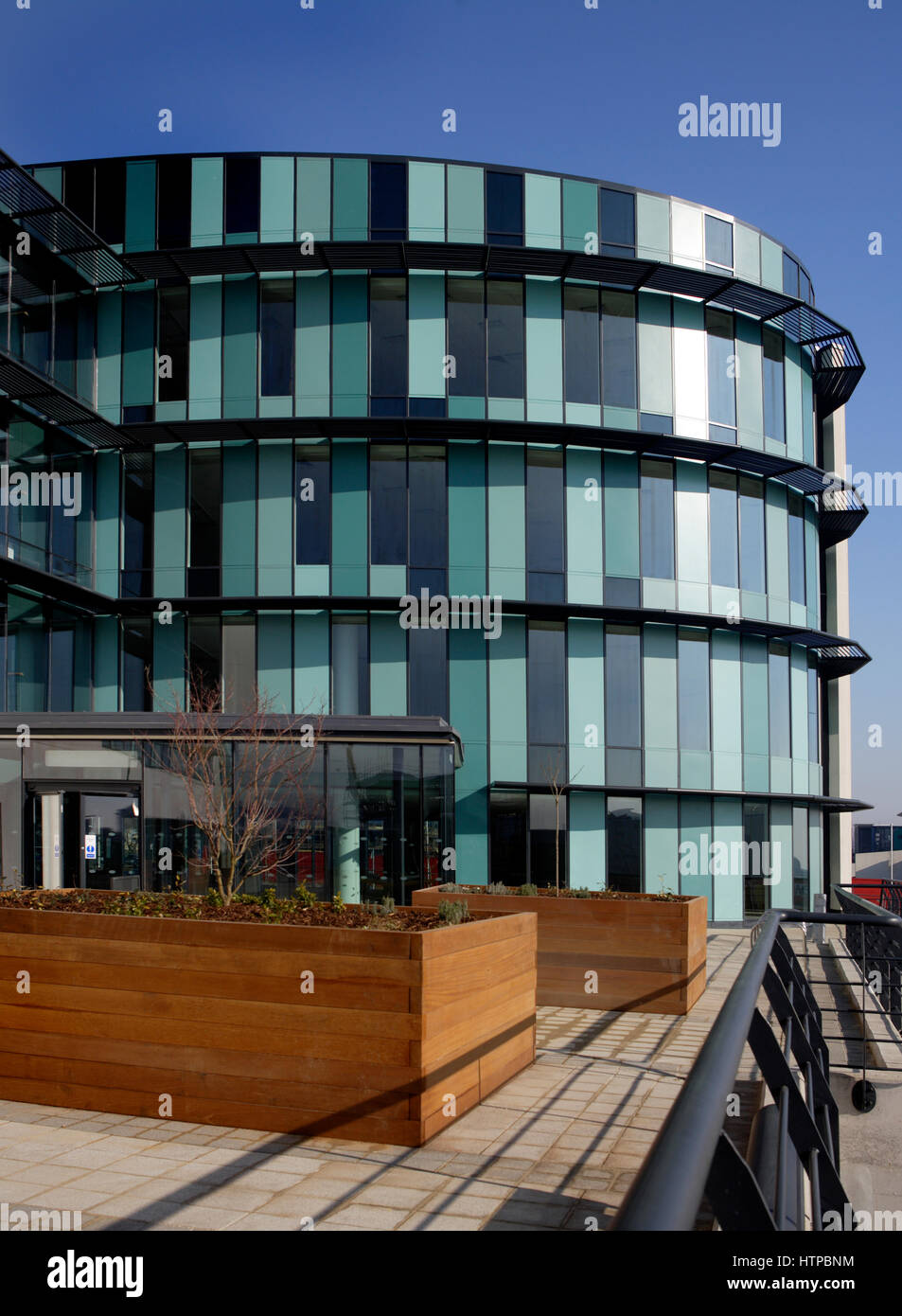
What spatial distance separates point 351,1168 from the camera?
644cm

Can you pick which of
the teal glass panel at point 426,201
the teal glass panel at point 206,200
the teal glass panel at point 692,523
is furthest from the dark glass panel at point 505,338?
the teal glass panel at point 206,200

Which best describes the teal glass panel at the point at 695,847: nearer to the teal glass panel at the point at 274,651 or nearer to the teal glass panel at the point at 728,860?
the teal glass panel at the point at 728,860

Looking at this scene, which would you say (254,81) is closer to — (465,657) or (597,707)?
(465,657)

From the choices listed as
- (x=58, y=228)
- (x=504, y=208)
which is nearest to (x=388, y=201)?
(x=504, y=208)

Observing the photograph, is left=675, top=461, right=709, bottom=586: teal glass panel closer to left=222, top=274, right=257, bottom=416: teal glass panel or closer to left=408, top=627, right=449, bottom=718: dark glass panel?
left=408, top=627, right=449, bottom=718: dark glass panel

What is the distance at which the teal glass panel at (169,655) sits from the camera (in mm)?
26125

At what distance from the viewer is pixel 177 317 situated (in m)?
26.5

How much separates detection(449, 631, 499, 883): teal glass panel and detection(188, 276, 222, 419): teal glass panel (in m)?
7.93

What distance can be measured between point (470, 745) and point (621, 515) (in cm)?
665

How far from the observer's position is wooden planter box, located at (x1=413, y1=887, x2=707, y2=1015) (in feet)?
41.3

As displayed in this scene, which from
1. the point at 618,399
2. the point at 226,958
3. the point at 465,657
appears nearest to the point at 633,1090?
the point at 226,958

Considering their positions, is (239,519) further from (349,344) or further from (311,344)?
(349,344)

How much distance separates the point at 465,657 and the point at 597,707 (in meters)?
3.37

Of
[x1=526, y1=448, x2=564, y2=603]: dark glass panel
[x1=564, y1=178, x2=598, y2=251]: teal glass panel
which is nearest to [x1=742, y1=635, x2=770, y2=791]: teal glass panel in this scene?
[x1=526, y1=448, x2=564, y2=603]: dark glass panel
